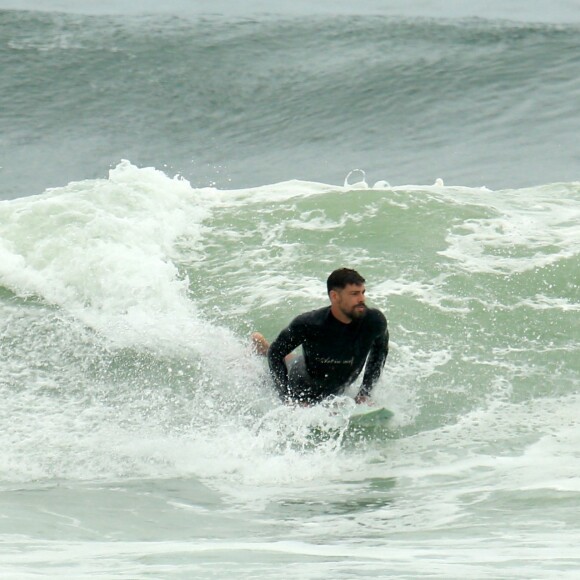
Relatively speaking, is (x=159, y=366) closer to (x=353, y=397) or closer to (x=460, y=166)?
(x=353, y=397)

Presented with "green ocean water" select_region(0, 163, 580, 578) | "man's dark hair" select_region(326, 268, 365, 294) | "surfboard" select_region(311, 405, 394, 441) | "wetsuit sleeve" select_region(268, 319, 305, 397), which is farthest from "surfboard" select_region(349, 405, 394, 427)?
"man's dark hair" select_region(326, 268, 365, 294)

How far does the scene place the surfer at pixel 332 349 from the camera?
764 centimetres

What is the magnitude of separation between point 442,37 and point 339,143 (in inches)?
229

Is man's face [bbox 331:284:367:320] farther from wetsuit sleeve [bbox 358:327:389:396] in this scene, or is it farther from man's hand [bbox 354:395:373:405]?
man's hand [bbox 354:395:373:405]

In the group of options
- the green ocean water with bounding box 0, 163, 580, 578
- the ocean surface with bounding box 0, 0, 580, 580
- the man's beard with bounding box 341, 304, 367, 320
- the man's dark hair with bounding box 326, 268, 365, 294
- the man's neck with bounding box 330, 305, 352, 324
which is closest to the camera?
the green ocean water with bounding box 0, 163, 580, 578

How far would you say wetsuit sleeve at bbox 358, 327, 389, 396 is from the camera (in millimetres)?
7673

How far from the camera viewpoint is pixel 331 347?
7738 millimetres

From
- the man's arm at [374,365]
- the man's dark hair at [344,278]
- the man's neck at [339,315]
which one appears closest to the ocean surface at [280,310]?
the man's arm at [374,365]

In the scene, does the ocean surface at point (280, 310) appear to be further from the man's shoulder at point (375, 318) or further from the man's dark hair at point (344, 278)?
the man's dark hair at point (344, 278)

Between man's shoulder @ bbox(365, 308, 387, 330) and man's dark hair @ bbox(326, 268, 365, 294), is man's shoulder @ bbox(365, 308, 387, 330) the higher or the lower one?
the lower one

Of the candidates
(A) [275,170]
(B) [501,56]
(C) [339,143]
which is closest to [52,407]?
(A) [275,170]

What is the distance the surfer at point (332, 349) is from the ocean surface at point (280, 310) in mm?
264

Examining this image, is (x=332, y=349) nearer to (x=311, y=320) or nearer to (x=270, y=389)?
(x=311, y=320)

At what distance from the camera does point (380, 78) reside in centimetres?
2128
